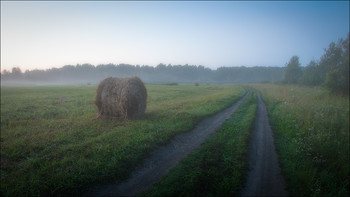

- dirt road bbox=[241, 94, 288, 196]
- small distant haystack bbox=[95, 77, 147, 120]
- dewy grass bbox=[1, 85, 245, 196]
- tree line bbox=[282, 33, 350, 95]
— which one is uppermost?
tree line bbox=[282, 33, 350, 95]

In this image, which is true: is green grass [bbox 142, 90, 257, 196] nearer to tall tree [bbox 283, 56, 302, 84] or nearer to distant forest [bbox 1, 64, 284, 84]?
tall tree [bbox 283, 56, 302, 84]

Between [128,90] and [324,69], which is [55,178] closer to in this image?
[128,90]

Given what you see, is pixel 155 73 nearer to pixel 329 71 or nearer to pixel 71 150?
pixel 329 71

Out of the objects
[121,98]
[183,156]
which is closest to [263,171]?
[183,156]

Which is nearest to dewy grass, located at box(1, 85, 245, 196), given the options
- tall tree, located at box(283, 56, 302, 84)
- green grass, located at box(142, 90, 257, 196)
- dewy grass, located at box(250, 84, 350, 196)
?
green grass, located at box(142, 90, 257, 196)

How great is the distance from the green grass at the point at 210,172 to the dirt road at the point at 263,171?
0.30 m

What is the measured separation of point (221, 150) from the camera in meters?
8.09

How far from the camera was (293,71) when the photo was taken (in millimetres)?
79125

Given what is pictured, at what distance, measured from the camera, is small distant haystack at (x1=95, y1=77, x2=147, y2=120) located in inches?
508

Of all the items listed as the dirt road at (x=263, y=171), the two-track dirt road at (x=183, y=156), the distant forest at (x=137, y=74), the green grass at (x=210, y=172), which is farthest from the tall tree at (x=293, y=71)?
the green grass at (x=210, y=172)

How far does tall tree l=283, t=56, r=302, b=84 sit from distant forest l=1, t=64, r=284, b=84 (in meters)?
59.5

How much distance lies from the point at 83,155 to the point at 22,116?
11.2m

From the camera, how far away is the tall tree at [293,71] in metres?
78.8

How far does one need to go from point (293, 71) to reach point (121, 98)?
89791 mm
